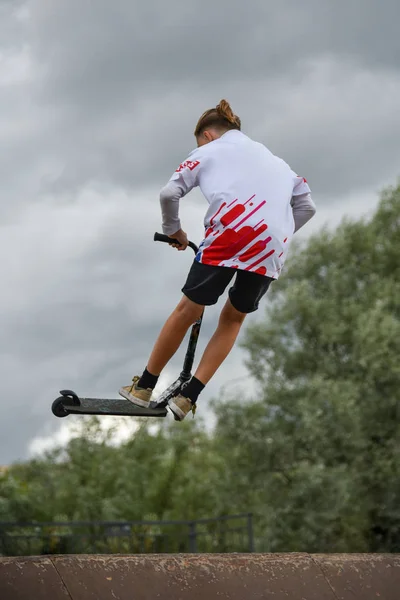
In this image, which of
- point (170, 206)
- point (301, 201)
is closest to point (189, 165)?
point (170, 206)

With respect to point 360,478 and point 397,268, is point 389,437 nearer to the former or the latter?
point 360,478

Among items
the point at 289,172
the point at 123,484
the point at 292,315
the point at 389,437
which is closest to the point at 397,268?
the point at 292,315

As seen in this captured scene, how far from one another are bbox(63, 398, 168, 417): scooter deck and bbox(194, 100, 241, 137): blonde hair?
2.03 metres

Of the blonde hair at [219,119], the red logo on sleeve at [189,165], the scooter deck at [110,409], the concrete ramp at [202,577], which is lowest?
the concrete ramp at [202,577]

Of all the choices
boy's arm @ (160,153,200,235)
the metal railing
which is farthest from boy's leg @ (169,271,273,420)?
the metal railing

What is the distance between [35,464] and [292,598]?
29330 mm

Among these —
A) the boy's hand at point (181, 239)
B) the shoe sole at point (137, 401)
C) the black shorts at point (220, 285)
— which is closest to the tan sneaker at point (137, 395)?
the shoe sole at point (137, 401)

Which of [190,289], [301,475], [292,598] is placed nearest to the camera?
[292,598]

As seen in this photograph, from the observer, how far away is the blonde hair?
19.6ft

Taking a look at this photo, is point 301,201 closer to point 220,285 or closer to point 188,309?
point 220,285

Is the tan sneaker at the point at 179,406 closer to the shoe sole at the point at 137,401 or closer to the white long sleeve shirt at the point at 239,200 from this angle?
the shoe sole at the point at 137,401

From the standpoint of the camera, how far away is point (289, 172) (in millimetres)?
5992

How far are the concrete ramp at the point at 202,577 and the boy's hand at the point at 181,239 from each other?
89.3 inches

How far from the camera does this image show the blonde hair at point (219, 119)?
5977 millimetres
